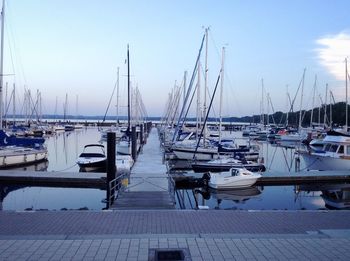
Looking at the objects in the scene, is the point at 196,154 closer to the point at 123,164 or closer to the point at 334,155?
the point at 123,164

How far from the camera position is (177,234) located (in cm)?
915

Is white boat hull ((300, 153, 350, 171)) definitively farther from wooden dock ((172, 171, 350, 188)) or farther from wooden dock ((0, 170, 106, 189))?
wooden dock ((0, 170, 106, 189))

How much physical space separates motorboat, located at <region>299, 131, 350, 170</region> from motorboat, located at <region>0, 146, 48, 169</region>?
81.2 ft

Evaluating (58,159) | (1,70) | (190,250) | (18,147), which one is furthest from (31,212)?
(58,159)

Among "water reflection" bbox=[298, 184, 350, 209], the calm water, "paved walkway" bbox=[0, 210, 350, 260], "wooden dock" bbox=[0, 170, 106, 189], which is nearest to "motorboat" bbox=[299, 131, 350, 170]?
"water reflection" bbox=[298, 184, 350, 209]

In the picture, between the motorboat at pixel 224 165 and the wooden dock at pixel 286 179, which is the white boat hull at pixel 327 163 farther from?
the wooden dock at pixel 286 179

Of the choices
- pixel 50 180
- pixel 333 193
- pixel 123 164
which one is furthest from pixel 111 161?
pixel 333 193

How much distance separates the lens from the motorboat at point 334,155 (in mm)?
33906

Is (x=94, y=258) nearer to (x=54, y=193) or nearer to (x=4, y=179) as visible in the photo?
(x=54, y=193)

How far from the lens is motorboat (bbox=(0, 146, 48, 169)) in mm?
34406

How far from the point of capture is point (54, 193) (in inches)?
937

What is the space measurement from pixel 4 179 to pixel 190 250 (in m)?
20.0

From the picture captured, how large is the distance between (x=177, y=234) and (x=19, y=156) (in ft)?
98.7

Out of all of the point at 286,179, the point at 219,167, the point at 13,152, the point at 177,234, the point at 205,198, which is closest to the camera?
the point at 177,234
